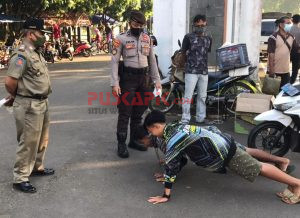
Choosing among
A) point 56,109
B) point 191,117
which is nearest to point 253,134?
point 191,117

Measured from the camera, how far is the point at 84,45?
20.7 m

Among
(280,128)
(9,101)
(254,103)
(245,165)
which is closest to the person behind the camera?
(245,165)

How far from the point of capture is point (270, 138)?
15.7 ft

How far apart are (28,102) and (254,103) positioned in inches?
137

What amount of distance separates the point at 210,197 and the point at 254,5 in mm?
5911

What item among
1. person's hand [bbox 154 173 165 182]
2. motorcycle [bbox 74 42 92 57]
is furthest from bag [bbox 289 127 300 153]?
motorcycle [bbox 74 42 92 57]

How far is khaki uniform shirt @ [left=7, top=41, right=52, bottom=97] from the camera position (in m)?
3.64

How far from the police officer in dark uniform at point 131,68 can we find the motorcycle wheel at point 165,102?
214cm

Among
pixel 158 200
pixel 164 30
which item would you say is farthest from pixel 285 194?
pixel 164 30

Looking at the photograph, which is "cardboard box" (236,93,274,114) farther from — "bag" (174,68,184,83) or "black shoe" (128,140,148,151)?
"black shoe" (128,140,148,151)

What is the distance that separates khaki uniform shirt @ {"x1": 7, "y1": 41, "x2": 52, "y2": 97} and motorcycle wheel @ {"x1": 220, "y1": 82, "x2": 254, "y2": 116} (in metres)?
3.79

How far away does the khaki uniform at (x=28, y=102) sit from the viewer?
3676 millimetres

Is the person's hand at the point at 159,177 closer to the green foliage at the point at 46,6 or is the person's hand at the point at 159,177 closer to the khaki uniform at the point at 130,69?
the khaki uniform at the point at 130,69

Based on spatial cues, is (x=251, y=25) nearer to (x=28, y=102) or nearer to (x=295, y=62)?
(x=295, y=62)
